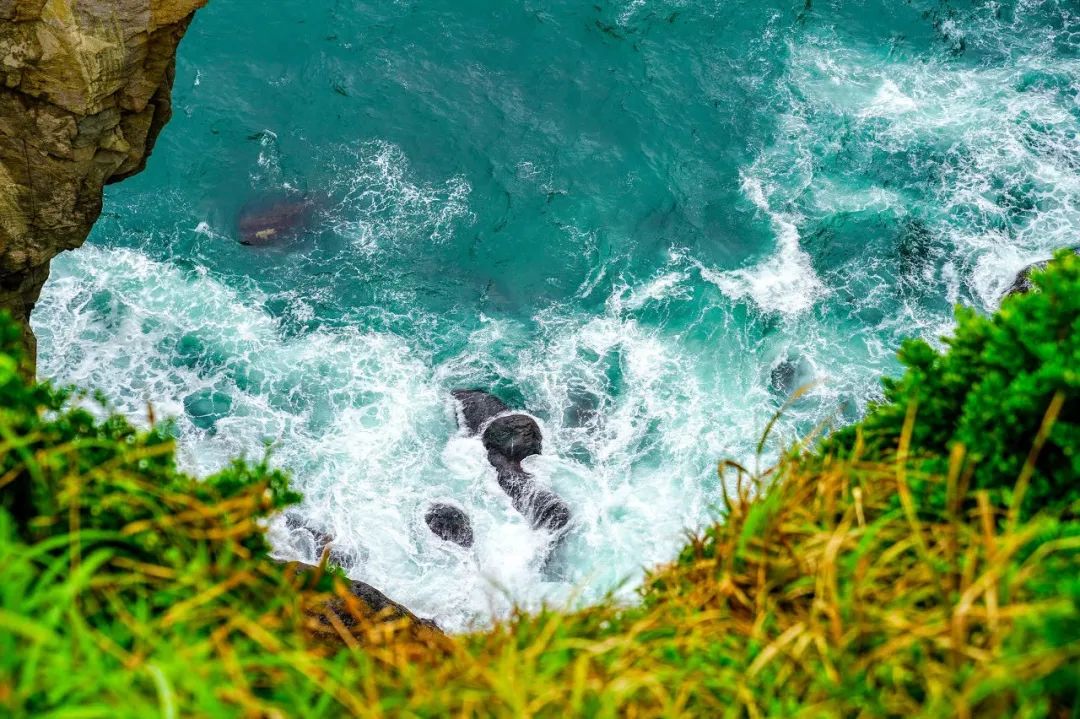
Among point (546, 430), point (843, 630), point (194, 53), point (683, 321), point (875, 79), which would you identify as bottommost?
point (546, 430)

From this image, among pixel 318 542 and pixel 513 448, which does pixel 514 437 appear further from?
pixel 318 542

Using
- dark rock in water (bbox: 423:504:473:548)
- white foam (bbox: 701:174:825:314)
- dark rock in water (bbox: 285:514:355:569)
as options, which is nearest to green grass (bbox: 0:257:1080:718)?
dark rock in water (bbox: 285:514:355:569)

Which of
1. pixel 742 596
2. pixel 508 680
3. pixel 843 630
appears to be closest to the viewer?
pixel 508 680

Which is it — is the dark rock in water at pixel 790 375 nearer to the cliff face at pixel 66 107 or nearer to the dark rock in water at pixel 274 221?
the dark rock in water at pixel 274 221

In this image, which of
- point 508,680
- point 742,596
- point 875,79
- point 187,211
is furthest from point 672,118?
point 508,680

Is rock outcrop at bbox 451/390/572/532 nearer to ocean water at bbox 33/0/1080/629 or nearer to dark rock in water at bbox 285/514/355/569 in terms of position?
ocean water at bbox 33/0/1080/629

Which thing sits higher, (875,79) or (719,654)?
(875,79)

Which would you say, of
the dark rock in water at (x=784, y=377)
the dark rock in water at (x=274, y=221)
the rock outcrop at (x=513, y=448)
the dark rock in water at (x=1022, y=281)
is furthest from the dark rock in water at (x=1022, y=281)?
the dark rock in water at (x=274, y=221)

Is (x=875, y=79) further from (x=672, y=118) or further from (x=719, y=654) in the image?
(x=719, y=654)
